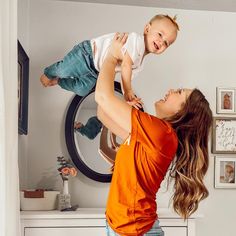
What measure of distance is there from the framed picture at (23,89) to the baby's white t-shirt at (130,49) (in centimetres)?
67

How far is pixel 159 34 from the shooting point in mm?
2014

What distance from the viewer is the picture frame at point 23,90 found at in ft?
8.71

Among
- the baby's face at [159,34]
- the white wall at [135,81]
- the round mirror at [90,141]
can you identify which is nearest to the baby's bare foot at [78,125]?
the round mirror at [90,141]

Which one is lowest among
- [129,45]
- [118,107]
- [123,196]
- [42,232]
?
[42,232]

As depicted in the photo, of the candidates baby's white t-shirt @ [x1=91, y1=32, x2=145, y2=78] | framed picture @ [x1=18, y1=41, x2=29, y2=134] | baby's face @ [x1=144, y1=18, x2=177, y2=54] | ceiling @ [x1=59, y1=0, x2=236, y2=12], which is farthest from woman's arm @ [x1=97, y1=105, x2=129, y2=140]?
ceiling @ [x1=59, y1=0, x2=236, y2=12]

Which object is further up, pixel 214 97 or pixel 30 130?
pixel 214 97

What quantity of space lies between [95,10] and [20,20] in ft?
1.70

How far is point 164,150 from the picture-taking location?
2035 millimetres

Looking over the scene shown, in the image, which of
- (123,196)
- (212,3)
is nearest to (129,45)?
(123,196)

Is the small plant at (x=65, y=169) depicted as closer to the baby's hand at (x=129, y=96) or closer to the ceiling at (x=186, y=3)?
the baby's hand at (x=129, y=96)

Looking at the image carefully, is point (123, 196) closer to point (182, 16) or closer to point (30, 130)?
point (30, 130)

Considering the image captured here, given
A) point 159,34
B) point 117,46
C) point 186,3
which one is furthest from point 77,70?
point 186,3

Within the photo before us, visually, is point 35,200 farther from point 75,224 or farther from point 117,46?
point 117,46

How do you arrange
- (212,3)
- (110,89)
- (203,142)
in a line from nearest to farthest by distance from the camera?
(110,89) < (203,142) < (212,3)
